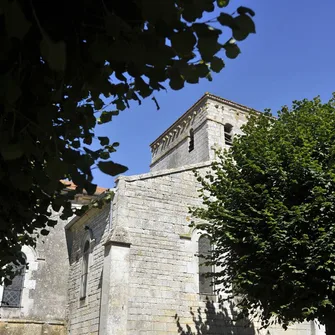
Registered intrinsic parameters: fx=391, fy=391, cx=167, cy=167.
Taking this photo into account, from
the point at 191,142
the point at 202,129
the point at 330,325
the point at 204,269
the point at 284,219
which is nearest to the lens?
the point at 330,325

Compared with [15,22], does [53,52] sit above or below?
below

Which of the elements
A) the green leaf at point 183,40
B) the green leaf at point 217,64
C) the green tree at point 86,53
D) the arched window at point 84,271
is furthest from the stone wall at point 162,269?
the green leaf at point 183,40

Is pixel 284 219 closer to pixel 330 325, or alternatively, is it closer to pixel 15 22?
pixel 330 325

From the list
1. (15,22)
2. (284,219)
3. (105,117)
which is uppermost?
(105,117)

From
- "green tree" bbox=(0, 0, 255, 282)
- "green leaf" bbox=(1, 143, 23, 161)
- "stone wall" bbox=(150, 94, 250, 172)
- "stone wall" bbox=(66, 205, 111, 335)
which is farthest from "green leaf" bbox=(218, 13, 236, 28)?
"stone wall" bbox=(150, 94, 250, 172)

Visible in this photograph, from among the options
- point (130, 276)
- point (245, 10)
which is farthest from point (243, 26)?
point (130, 276)

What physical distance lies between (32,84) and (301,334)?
40.3 feet

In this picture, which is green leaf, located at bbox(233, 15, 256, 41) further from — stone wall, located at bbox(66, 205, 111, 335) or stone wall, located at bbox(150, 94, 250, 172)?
stone wall, located at bbox(150, 94, 250, 172)

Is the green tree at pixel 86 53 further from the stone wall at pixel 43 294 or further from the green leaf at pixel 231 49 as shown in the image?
the stone wall at pixel 43 294

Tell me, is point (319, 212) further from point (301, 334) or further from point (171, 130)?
point (171, 130)

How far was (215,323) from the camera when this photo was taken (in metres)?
11.0

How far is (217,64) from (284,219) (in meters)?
6.63

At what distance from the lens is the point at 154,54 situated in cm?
203

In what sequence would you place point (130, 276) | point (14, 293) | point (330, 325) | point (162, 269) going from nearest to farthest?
point (330, 325) → point (130, 276) → point (162, 269) → point (14, 293)
